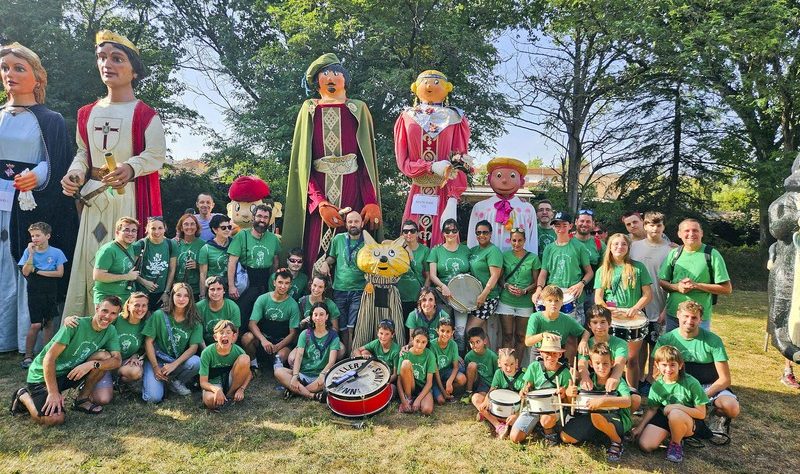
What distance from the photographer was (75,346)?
3.70 meters

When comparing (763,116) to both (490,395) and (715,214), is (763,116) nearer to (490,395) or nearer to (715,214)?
(715,214)

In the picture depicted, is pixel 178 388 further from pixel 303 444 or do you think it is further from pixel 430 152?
pixel 430 152

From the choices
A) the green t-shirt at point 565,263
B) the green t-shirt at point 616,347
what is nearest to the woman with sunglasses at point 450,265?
the green t-shirt at point 565,263

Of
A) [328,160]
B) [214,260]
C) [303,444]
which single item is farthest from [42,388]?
[328,160]

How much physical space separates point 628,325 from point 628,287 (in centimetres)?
30

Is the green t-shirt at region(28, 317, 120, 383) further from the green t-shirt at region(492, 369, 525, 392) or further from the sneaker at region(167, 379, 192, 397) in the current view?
the green t-shirt at region(492, 369, 525, 392)

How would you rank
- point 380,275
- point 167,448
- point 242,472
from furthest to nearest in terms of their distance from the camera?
point 380,275 < point 167,448 < point 242,472

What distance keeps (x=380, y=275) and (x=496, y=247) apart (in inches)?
42.5

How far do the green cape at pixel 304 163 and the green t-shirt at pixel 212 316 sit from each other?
1135 mm

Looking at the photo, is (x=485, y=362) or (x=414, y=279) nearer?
(x=485, y=362)

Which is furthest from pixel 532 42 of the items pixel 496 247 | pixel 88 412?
pixel 88 412

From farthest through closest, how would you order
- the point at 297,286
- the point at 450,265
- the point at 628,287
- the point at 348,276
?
the point at 297,286 → the point at 348,276 → the point at 450,265 → the point at 628,287

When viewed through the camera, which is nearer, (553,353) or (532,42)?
(553,353)

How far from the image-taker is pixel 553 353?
3506 millimetres
